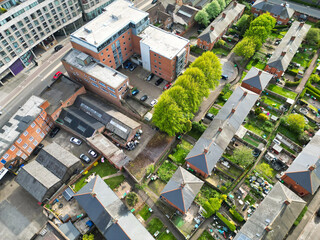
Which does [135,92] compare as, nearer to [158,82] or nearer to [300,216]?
[158,82]

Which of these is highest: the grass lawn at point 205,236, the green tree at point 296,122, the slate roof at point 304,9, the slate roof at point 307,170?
the slate roof at point 304,9

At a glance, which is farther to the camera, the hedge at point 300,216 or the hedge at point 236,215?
the hedge at point 236,215

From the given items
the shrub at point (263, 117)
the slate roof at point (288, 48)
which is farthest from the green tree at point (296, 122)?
the slate roof at point (288, 48)

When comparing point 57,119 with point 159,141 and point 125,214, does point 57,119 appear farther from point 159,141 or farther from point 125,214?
point 125,214

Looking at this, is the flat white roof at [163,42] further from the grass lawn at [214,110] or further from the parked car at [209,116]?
the parked car at [209,116]

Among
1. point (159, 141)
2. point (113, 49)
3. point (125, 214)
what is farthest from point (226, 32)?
point (125, 214)

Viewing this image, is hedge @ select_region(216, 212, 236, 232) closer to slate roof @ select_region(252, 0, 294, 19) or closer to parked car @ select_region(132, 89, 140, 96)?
parked car @ select_region(132, 89, 140, 96)

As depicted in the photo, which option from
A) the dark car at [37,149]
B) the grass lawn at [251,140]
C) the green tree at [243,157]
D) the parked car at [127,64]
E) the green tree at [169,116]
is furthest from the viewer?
the parked car at [127,64]

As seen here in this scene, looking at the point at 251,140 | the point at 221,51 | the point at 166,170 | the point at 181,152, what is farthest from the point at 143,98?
the point at 221,51
